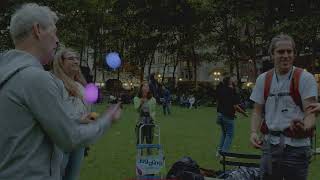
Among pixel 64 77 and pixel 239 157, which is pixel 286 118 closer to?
pixel 64 77

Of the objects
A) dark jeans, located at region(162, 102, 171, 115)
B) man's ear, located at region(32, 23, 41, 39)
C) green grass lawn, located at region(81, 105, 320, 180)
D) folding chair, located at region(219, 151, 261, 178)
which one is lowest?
green grass lawn, located at region(81, 105, 320, 180)

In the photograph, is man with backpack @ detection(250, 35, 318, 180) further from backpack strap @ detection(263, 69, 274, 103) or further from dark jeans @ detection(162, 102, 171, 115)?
dark jeans @ detection(162, 102, 171, 115)

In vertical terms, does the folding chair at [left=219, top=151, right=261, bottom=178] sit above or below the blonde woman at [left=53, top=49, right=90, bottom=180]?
below

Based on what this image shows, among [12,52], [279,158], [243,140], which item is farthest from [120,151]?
[12,52]

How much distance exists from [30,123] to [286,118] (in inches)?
102

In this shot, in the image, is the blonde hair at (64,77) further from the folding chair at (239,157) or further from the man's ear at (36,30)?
the man's ear at (36,30)

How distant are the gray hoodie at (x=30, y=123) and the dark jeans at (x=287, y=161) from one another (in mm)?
2404

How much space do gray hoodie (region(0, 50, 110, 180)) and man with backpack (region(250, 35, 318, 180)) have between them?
2369mm

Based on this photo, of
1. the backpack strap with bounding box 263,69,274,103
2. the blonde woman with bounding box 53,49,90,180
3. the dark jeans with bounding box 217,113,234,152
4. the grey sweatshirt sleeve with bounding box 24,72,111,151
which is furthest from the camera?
the dark jeans with bounding box 217,113,234,152

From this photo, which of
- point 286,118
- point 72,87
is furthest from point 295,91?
point 72,87

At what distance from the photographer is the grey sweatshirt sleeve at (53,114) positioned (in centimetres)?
267

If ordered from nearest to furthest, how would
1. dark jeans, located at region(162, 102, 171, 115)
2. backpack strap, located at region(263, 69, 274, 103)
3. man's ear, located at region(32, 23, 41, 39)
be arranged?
man's ear, located at region(32, 23, 41, 39) → backpack strap, located at region(263, 69, 274, 103) → dark jeans, located at region(162, 102, 171, 115)

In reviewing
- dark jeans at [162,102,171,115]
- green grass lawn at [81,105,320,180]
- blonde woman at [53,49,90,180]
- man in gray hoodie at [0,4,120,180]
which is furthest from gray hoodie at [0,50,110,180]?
dark jeans at [162,102,171,115]

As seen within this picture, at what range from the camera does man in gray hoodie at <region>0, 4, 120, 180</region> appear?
2.68 meters
